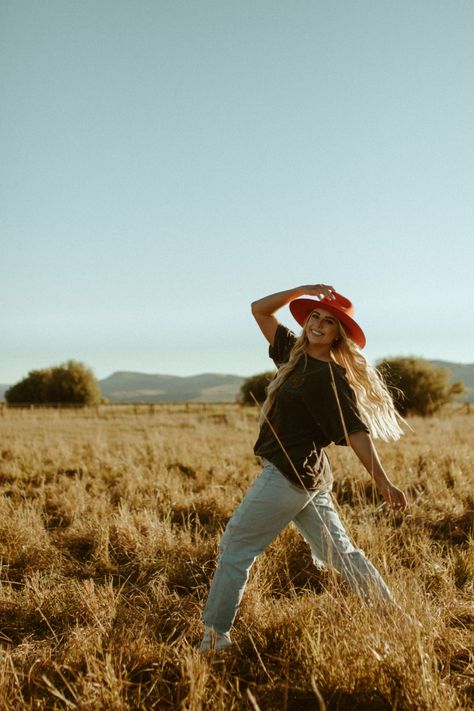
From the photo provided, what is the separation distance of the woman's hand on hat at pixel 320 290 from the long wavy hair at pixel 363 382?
0.58 feet

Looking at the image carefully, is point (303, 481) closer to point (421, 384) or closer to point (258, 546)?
point (258, 546)

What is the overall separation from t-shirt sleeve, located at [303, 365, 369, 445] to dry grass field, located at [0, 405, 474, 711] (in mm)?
802

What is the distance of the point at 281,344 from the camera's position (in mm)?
3725

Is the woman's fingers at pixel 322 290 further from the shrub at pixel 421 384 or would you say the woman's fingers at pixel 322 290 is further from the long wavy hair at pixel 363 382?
the shrub at pixel 421 384

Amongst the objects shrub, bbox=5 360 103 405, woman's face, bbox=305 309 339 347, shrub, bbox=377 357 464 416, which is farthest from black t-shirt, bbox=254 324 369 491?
shrub, bbox=5 360 103 405

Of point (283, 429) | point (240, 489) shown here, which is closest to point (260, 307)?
point (283, 429)

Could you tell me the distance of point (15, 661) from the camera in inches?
114

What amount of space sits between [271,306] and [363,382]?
0.84 meters

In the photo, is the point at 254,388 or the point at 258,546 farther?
the point at 254,388

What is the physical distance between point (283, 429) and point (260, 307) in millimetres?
1081

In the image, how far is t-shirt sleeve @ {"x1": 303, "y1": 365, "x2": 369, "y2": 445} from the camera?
284 cm

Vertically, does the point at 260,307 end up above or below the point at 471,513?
above

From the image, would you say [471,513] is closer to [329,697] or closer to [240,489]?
[240,489]

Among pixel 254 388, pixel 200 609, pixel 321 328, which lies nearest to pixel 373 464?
pixel 321 328
